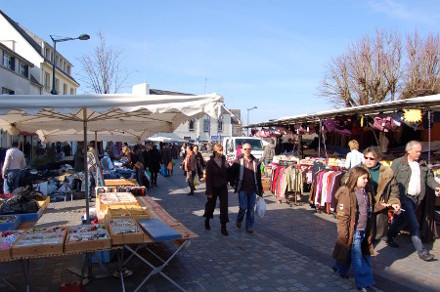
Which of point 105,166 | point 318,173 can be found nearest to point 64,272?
point 318,173

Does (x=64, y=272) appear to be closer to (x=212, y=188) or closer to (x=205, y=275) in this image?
(x=205, y=275)

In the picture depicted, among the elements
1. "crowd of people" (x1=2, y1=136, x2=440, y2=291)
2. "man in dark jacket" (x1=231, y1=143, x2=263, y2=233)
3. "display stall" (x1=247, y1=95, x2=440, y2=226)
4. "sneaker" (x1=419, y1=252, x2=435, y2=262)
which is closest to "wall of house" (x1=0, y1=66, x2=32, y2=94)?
"crowd of people" (x1=2, y1=136, x2=440, y2=291)

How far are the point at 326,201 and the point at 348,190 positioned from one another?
13.8 ft

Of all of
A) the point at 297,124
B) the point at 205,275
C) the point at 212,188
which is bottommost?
the point at 205,275

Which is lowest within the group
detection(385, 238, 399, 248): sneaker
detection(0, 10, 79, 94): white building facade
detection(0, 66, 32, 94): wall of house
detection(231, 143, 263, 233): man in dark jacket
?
detection(385, 238, 399, 248): sneaker

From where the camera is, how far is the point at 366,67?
886 inches

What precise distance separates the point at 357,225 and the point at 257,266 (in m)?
1.62

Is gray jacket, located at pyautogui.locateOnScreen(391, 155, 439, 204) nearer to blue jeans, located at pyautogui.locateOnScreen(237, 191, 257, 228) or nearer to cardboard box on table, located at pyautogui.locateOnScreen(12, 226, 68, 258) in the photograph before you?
blue jeans, located at pyautogui.locateOnScreen(237, 191, 257, 228)

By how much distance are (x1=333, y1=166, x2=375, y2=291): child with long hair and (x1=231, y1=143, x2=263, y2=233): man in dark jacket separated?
2.61m

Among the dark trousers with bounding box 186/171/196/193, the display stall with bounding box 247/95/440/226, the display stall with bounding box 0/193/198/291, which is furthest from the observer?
the dark trousers with bounding box 186/171/196/193

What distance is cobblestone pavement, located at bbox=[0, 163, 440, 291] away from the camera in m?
4.40

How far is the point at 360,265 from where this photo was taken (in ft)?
13.5

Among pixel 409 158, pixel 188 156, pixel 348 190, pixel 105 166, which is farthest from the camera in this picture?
pixel 105 166

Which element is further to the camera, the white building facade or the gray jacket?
the white building facade
